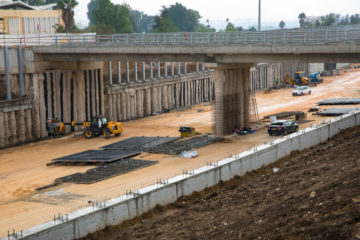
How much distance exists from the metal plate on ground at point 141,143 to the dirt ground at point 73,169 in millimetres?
2154

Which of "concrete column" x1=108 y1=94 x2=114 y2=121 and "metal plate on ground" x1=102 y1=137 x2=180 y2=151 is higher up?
"concrete column" x1=108 y1=94 x2=114 y2=121

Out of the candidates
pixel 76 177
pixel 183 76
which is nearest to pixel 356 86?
pixel 183 76

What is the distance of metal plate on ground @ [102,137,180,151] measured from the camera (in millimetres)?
43903

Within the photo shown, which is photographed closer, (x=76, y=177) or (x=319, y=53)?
(x=76, y=177)

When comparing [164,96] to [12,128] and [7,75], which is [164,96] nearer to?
[7,75]

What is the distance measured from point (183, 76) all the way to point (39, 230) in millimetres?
55574

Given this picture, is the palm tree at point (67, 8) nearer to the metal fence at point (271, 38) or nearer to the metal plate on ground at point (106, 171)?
the metal fence at point (271, 38)

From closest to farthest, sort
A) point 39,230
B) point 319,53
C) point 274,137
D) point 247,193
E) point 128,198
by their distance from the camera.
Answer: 1. point 39,230
2. point 128,198
3. point 247,193
4. point 319,53
5. point 274,137

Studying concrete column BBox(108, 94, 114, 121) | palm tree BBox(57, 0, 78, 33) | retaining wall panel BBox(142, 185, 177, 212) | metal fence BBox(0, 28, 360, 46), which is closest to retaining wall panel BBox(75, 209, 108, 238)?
retaining wall panel BBox(142, 185, 177, 212)

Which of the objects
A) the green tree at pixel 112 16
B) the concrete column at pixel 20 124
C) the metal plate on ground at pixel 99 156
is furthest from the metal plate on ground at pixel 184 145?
the green tree at pixel 112 16

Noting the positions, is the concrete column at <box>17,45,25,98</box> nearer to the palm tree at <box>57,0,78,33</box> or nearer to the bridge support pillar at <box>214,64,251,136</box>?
the bridge support pillar at <box>214,64,251,136</box>

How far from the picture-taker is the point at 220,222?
867 inches

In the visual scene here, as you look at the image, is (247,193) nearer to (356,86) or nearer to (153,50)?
(153,50)

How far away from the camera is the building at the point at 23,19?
71250 mm
